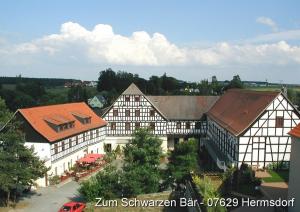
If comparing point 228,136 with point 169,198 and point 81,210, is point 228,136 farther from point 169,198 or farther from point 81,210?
point 81,210

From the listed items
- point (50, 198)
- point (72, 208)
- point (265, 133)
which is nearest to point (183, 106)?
point (265, 133)

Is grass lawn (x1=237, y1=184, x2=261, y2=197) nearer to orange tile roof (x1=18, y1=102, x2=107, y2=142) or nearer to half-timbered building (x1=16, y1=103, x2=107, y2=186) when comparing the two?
half-timbered building (x1=16, y1=103, x2=107, y2=186)

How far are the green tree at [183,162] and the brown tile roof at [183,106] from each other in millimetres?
19049

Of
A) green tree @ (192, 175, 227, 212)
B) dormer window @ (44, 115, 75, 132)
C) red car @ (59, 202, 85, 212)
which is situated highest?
dormer window @ (44, 115, 75, 132)

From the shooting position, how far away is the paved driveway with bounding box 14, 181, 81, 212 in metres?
26.9

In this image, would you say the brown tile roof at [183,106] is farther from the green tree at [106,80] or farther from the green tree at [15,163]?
the green tree at [106,80]

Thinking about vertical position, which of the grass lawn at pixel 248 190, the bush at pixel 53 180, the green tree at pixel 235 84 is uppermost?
the green tree at pixel 235 84

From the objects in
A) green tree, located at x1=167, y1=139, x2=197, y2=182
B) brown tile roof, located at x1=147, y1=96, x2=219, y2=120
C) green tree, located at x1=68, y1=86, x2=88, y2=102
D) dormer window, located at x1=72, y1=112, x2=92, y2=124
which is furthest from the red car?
green tree, located at x1=68, y1=86, x2=88, y2=102

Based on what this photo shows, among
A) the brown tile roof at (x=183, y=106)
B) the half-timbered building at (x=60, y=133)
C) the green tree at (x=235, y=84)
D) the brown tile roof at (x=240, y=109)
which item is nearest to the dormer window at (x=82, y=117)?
the half-timbered building at (x=60, y=133)

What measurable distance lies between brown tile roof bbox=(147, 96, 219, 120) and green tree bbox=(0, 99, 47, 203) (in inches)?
924

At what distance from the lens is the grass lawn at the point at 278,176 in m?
26.0

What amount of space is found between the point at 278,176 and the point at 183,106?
22.4 m

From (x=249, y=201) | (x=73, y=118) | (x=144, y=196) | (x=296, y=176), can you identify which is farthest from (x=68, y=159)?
(x=296, y=176)

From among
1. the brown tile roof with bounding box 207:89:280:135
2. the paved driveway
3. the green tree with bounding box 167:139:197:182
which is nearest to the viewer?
the paved driveway
